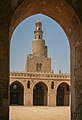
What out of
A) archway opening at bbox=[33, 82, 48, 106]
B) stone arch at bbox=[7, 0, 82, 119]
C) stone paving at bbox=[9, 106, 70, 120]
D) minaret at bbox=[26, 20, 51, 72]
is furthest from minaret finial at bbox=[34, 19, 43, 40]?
stone arch at bbox=[7, 0, 82, 119]

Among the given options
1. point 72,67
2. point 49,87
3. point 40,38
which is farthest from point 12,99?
point 72,67

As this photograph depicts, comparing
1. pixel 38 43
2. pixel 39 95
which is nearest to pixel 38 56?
pixel 38 43

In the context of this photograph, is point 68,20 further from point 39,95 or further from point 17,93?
point 39,95

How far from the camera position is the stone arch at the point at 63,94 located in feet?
157

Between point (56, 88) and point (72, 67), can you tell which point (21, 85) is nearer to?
point (56, 88)

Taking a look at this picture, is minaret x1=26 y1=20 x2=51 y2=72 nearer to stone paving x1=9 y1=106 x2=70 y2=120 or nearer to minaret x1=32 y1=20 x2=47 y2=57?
minaret x1=32 y1=20 x2=47 y2=57

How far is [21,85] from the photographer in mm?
45969

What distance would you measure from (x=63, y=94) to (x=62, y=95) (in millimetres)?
348

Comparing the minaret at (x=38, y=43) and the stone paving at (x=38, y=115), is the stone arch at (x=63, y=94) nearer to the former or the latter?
the minaret at (x=38, y=43)

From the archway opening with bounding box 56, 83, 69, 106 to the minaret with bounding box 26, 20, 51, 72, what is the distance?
7162mm

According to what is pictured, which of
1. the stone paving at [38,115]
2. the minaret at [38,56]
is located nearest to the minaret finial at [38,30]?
the minaret at [38,56]

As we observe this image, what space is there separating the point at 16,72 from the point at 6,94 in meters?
36.7

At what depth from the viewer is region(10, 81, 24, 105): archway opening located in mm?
47588

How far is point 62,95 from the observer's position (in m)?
49.8
